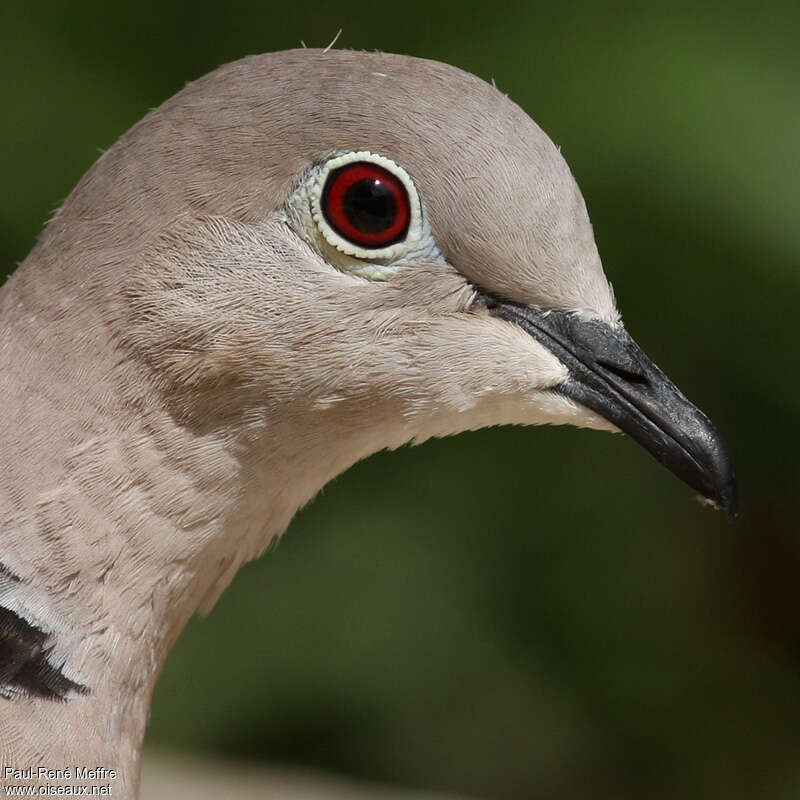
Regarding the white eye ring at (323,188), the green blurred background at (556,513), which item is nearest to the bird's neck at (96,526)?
the white eye ring at (323,188)

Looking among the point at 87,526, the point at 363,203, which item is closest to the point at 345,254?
the point at 363,203

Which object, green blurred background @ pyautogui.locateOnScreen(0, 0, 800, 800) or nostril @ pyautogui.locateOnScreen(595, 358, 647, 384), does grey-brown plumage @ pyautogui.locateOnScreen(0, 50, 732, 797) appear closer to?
nostril @ pyautogui.locateOnScreen(595, 358, 647, 384)

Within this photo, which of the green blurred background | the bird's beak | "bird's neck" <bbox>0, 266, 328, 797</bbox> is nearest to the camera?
"bird's neck" <bbox>0, 266, 328, 797</bbox>

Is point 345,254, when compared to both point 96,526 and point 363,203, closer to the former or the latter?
point 363,203

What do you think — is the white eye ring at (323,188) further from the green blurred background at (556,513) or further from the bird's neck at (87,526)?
the green blurred background at (556,513)

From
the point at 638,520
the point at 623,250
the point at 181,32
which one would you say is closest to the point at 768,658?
the point at 638,520

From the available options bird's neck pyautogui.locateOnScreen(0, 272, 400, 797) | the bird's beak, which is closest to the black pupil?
the bird's beak
